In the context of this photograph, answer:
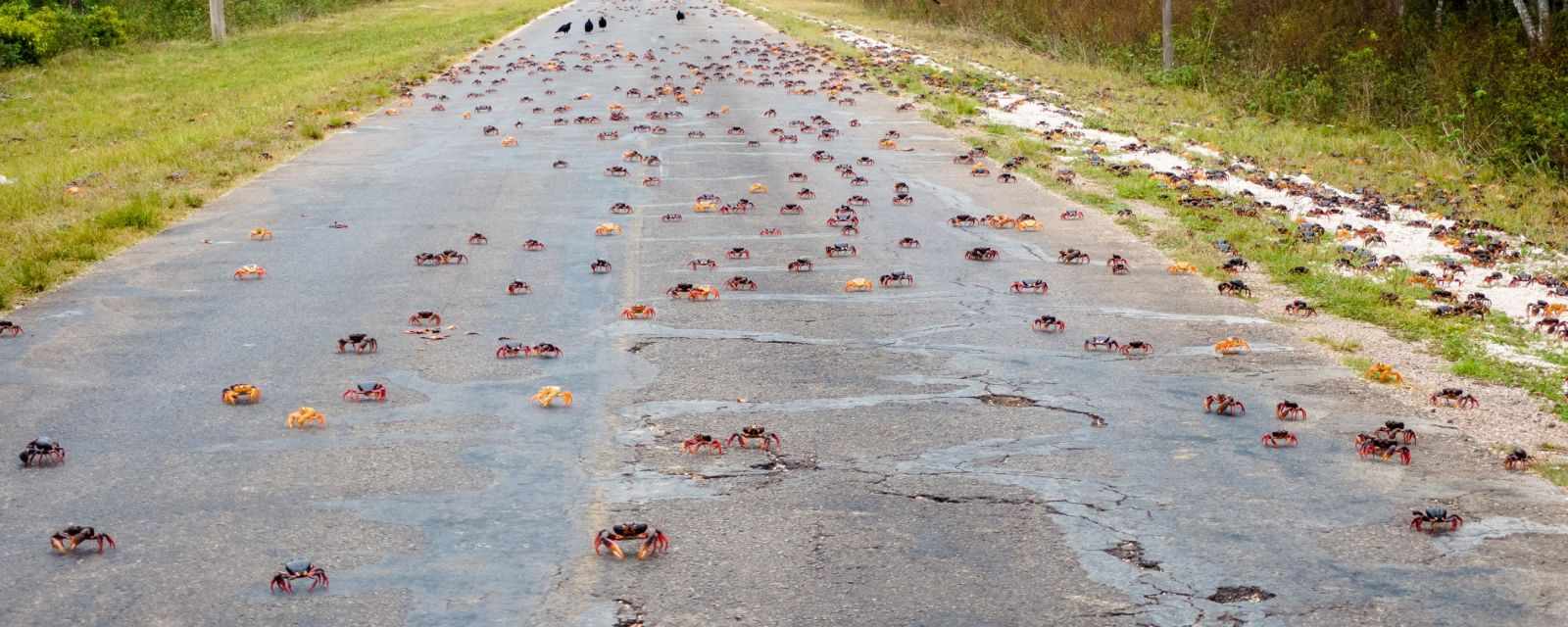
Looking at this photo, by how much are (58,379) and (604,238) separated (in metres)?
5.64

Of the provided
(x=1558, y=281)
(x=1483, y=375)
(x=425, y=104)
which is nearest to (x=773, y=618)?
(x=1483, y=375)

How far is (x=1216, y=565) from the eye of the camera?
19.3 ft

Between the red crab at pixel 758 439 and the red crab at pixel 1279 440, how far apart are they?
253 centimetres

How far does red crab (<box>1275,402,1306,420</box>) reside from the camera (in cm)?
788

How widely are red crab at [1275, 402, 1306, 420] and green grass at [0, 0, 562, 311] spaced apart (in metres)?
8.71

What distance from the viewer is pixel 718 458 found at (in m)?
7.23

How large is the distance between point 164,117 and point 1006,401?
21.5 m

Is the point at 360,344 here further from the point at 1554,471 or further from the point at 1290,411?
the point at 1554,471

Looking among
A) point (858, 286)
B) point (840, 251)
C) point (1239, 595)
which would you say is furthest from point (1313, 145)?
point (1239, 595)

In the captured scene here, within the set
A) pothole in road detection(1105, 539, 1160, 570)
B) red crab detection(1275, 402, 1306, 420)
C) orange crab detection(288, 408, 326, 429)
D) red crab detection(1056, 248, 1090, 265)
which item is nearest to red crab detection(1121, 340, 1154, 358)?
red crab detection(1275, 402, 1306, 420)

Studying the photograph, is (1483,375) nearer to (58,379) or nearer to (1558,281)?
(1558,281)

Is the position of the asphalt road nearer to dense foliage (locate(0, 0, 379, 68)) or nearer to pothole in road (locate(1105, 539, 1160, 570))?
pothole in road (locate(1105, 539, 1160, 570))

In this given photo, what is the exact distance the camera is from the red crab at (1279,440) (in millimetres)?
7457

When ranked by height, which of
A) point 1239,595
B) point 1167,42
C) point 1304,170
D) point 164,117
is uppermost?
point 1167,42
